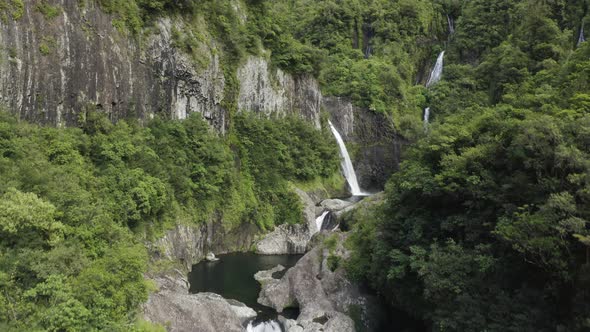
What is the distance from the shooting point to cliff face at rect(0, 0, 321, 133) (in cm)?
2262

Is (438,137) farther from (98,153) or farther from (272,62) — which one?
(272,62)

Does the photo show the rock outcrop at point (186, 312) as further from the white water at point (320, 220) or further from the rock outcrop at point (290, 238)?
the white water at point (320, 220)

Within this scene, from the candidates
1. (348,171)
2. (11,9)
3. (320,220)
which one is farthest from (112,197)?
(348,171)

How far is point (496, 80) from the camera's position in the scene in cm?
4041

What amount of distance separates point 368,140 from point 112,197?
3665 cm

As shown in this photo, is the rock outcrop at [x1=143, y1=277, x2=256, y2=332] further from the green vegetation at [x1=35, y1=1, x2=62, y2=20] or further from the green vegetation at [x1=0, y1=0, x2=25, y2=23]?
the green vegetation at [x1=35, y1=1, x2=62, y2=20]

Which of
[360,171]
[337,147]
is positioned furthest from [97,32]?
[360,171]

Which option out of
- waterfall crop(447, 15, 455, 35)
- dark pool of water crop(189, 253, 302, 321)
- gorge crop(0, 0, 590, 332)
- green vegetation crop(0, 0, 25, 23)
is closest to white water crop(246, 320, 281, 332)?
gorge crop(0, 0, 590, 332)

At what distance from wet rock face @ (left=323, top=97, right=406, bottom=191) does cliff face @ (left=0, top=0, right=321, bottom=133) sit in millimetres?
19614

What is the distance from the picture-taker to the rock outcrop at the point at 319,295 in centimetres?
1938

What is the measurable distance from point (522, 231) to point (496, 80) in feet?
104

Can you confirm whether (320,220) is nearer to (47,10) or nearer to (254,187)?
(254,187)

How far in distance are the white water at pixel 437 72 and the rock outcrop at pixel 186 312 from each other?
2095 inches

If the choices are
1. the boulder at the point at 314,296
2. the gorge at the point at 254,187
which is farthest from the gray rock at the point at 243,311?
the boulder at the point at 314,296
